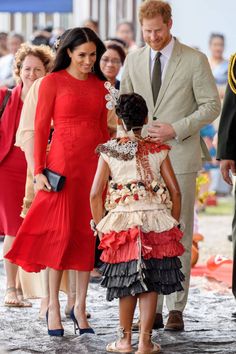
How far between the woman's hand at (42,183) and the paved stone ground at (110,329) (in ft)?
3.08

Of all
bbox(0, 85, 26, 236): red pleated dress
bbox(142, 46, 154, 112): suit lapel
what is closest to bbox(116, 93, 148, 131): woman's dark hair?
bbox(142, 46, 154, 112): suit lapel

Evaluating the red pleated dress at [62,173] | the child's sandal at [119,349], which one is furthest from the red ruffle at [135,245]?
the red pleated dress at [62,173]

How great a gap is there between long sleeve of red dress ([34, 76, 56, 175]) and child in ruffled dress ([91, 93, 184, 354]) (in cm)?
62

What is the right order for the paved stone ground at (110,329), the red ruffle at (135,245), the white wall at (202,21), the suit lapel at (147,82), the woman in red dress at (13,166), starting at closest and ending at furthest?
the red ruffle at (135,245), the paved stone ground at (110,329), the suit lapel at (147,82), the woman in red dress at (13,166), the white wall at (202,21)

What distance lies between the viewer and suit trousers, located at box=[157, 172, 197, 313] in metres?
8.74

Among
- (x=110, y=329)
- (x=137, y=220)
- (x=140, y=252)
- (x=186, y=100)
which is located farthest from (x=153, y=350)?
(x=186, y=100)

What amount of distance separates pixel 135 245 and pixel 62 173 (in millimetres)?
875

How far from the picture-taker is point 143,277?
7.77m

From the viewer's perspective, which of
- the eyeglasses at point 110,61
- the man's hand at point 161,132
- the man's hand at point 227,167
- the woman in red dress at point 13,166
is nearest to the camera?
the man's hand at point 161,132

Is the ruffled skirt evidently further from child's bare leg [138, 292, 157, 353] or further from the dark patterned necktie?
the dark patterned necktie

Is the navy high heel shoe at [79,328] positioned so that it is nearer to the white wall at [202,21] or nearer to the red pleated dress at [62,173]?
the red pleated dress at [62,173]

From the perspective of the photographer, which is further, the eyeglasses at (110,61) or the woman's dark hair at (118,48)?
the woman's dark hair at (118,48)

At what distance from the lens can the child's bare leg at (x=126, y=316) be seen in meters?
7.91

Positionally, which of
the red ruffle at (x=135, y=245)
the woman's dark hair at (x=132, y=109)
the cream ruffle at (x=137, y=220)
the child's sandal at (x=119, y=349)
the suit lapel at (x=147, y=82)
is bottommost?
the child's sandal at (x=119, y=349)
